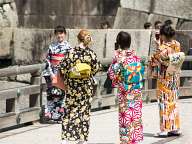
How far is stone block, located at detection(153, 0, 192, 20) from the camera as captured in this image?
1814 centimetres

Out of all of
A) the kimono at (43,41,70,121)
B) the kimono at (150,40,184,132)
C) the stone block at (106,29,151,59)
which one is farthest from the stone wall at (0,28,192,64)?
the kimono at (150,40,184,132)

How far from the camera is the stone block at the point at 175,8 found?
1814 centimetres

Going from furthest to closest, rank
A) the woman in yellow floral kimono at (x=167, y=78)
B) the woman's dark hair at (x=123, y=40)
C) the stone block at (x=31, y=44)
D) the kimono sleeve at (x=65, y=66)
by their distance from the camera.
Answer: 1. the stone block at (x=31, y=44)
2. the woman in yellow floral kimono at (x=167, y=78)
3. the kimono sleeve at (x=65, y=66)
4. the woman's dark hair at (x=123, y=40)

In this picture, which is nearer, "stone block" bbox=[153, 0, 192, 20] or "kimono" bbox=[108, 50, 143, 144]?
"kimono" bbox=[108, 50, 143, 144]

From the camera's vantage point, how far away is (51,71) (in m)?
10.7

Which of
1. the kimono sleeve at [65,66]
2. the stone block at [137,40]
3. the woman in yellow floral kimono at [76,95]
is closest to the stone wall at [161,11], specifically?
the stone block at [137,40]

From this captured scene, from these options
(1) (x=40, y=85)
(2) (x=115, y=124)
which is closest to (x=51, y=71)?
(1) (x=40, y=85)

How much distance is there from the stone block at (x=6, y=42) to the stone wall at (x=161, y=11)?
147 inches

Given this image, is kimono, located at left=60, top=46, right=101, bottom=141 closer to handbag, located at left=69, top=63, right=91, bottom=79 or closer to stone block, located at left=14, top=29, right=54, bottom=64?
handbag, located at left=69, top=63, right=91, bottom=79

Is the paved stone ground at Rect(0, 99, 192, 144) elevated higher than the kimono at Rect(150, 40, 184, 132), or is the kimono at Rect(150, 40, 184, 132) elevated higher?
the kimono at Rect(150, 40, 184, 132)

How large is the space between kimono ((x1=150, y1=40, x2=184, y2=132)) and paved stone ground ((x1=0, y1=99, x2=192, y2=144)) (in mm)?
256

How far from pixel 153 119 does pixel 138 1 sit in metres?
7.54

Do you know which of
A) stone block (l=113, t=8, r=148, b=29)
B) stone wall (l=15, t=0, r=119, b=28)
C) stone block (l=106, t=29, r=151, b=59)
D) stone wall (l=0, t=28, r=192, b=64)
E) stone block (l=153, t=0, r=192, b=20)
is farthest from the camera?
stone block (l=113, t=8, r=148, b=29)

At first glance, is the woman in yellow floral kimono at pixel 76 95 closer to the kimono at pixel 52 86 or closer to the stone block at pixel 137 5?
the kimono at pixel 52 86
